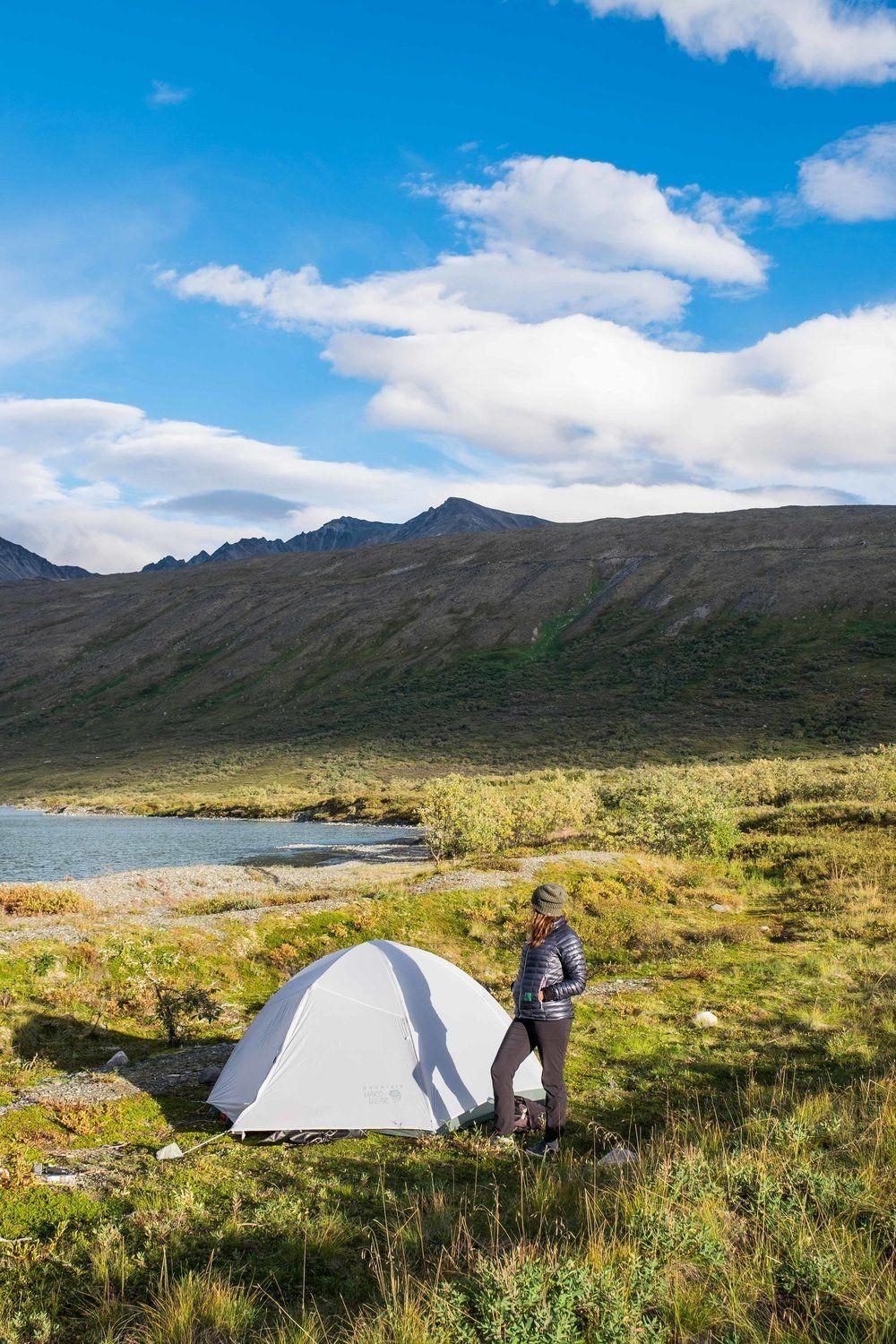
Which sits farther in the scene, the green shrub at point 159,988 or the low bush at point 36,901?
the low bush at point 36,901

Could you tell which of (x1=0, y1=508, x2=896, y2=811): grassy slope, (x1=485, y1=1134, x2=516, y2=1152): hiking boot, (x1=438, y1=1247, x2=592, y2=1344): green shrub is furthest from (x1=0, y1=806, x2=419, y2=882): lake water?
(x1=438, y1=1247, x2=592, y2=1344): green shrub

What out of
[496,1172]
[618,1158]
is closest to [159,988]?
[496,1172]

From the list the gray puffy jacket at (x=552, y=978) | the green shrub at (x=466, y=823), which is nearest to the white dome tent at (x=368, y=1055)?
the gray puffy jacket at (x=552, y=978)

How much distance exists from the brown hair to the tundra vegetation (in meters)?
2.07

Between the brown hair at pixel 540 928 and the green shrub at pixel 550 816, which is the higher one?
the brown hair at pixel 540 928

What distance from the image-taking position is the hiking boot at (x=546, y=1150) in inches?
356

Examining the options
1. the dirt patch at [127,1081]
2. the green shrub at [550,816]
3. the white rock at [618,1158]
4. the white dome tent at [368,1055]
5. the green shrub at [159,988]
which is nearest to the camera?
the white rock at [618,1158]

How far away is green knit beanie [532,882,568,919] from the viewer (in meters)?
8.95

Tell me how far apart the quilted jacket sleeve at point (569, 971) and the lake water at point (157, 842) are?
31.7 m

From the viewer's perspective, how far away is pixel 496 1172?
352 inches

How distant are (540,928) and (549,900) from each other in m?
0.34

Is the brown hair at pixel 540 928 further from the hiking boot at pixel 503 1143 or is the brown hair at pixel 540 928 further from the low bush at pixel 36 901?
the low bush at pixel 36 901

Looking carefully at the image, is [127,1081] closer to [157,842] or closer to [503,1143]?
[503,1143]

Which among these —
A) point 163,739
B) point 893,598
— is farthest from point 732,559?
point 163,739
